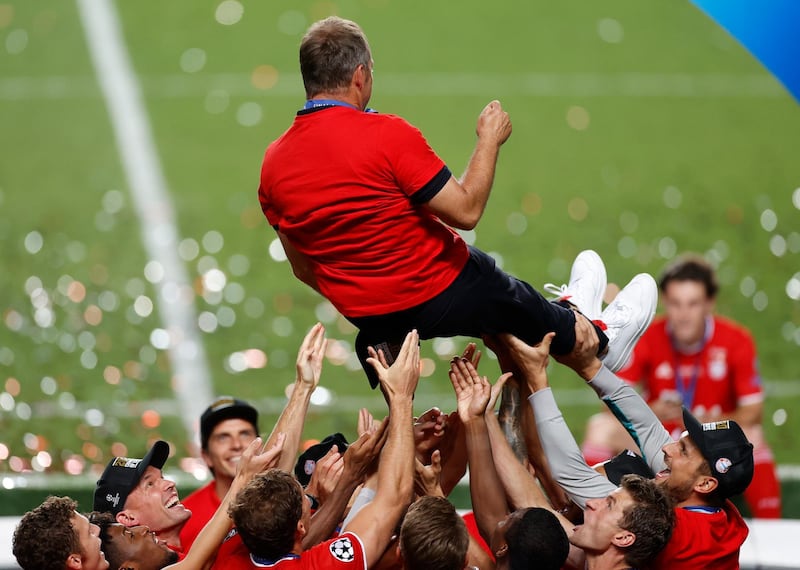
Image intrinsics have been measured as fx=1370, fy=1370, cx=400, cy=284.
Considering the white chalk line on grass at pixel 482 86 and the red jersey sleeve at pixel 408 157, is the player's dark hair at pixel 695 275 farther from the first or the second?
the white chalk line on grass at pixel 482 86

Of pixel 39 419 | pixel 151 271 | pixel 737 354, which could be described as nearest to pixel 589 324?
pixel 737 354

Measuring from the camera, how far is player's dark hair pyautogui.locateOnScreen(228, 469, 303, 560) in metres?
4.93

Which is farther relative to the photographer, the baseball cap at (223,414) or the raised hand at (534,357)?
the baseball cap at (223,414)

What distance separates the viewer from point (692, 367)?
8719mm

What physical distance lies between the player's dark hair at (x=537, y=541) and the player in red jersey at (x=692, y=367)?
3.56 meters

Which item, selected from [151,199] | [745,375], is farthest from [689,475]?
[151,199]

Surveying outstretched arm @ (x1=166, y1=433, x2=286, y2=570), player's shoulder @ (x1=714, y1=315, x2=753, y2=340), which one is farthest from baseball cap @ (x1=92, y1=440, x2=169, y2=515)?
player's shoulder @ (x1=714, y1=315, x2=753, y2=340)

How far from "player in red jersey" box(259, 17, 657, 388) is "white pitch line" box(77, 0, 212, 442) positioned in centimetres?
473

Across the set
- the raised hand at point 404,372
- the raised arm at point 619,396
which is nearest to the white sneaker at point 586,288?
the raised arm at point 619,396

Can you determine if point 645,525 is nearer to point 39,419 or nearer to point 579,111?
point 39,419

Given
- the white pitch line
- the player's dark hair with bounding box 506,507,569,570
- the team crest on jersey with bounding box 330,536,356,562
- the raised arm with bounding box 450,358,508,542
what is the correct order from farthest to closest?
the white pitch line → the raised arm with bounding box 450,358,508,542 → the team crest on jersey with bounding box 330,536,356,562 → the player's dark hair with bounding box 506,507,569,570

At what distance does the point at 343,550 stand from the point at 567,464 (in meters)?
0.98

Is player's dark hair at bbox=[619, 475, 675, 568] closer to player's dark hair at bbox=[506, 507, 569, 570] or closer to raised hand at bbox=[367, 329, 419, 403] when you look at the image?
player's dark hair at bbox=[506, 507, 569, 570]

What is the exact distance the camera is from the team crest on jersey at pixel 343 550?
16.5 ft
